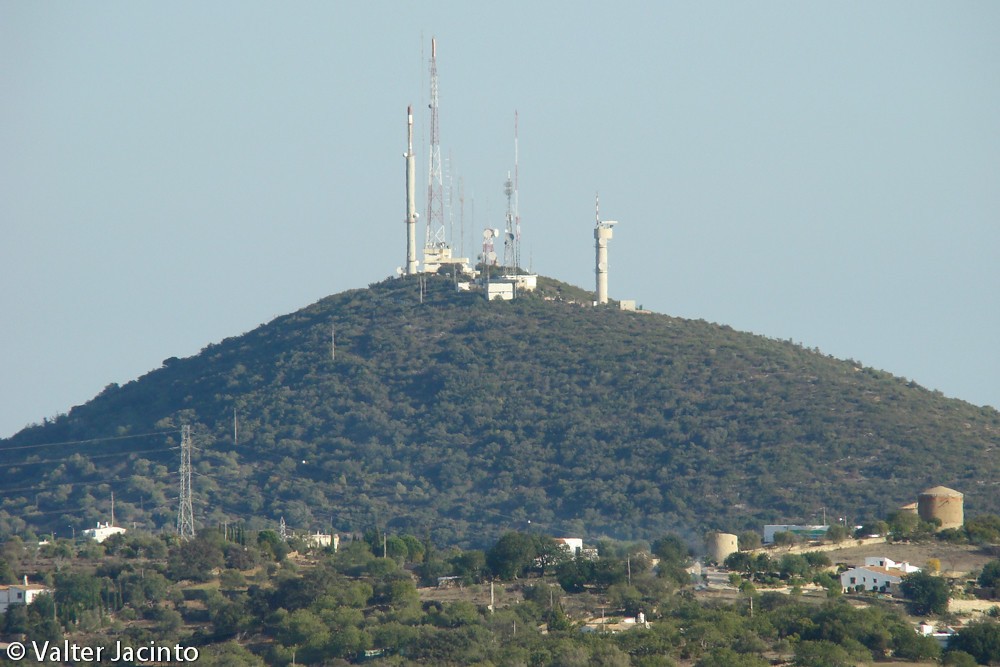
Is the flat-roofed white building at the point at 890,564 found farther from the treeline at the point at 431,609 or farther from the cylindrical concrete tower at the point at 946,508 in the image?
the cylindrical concrete tower at the point at 946,508

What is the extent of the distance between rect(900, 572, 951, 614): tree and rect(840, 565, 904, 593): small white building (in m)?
1.73

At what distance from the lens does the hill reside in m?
113

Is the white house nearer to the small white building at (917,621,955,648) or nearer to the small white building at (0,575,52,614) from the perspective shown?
the small white building at (917,621,955,648)

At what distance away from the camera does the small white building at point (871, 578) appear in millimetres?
64438

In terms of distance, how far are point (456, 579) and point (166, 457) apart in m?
62.0

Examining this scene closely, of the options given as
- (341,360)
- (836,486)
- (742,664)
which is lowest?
(742,664)

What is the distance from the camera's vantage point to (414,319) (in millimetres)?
142750

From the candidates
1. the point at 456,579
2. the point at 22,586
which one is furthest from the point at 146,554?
the point at 456,579

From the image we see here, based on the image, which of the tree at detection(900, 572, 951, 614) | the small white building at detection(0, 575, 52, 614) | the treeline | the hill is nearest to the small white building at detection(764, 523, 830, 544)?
the treeline

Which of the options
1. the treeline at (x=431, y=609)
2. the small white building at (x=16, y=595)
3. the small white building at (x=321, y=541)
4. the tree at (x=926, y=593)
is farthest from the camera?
the small white building at (x=321, y=541)

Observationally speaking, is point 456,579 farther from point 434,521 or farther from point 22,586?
point 434,521

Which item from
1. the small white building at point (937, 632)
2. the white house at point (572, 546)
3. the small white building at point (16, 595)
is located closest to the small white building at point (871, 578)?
the small white building at point (937, 632)

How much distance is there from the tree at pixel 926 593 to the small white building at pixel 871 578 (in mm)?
1728

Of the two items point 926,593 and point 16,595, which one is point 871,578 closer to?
point 926,593
